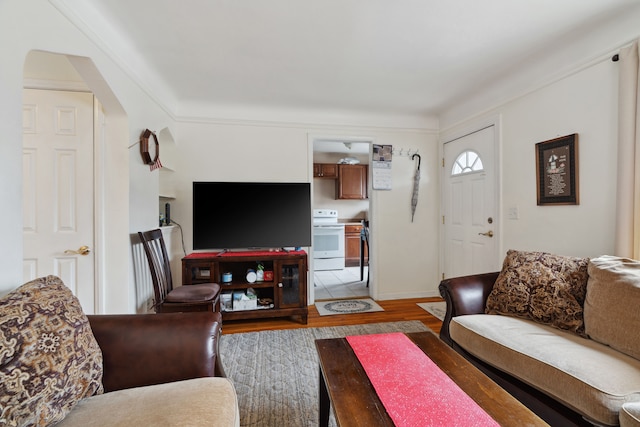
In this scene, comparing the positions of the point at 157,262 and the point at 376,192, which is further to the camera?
the point at 376,192

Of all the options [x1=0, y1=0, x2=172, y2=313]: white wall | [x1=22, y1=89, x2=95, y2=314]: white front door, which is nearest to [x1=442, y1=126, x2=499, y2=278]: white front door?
[x1=0, y1=0, x2=172, y2=313]: white wall

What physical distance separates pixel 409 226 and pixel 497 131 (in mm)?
1488

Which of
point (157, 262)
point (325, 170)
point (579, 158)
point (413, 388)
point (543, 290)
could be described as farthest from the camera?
point (325, 170)

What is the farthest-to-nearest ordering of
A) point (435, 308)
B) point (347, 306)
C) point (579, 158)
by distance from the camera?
point (347, 306), point (435, 308), point (579, 158)

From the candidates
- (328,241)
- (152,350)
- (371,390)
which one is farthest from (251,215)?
(328,241)

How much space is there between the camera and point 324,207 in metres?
6.27

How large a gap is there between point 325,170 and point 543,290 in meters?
4.55

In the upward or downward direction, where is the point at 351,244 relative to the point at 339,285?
upward

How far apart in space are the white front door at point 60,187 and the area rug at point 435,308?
3.13m

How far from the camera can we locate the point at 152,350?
3.95ft

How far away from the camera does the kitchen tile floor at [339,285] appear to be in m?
3.93

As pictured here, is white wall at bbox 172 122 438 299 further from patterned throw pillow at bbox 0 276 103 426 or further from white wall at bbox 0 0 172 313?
patterned throw pillow at bbox 0 276 103 426

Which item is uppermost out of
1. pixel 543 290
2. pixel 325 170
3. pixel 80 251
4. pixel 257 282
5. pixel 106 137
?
pixel 325 170

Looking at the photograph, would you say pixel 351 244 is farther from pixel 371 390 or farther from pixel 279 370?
pixel 371 390
